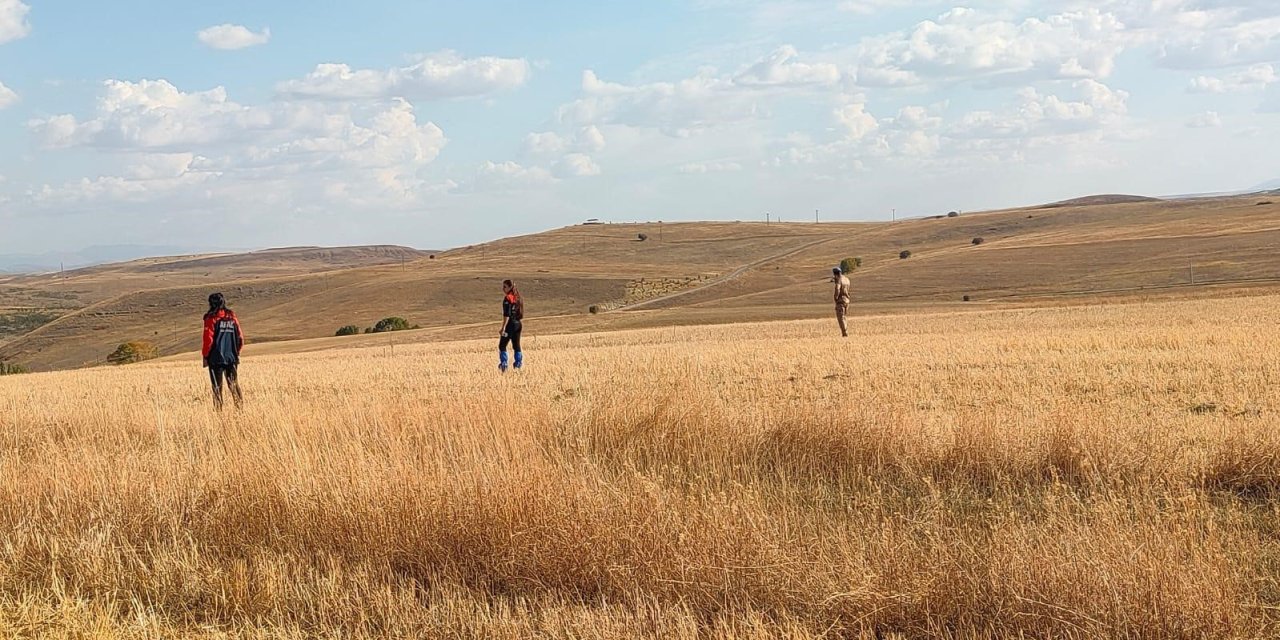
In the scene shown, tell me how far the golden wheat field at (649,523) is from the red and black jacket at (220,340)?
380 centimetres

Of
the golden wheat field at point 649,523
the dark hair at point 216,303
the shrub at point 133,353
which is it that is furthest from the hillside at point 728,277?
the golden wheat field at point 649,523

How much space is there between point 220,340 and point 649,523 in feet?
34.7

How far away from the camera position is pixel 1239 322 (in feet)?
81.2

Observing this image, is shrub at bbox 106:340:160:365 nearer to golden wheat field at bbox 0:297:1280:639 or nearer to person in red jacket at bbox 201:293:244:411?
person in red jacket at bbox 201:293:244:411

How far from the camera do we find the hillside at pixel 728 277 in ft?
223

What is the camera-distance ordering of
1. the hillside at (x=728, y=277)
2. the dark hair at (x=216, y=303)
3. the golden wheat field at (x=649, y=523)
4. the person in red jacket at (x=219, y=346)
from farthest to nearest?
the hillside at (x=728, y=277), the person in red jacket at (x=219, y=346), the dark hair at (x=216, y=303), the golden wheat field at (x=649, y=523)

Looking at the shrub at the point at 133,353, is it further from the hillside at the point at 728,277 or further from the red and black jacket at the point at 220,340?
the red and black jacket at the point at 220,340

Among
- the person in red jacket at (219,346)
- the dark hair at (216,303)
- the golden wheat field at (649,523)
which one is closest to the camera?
the golden wheat field at (649,523)

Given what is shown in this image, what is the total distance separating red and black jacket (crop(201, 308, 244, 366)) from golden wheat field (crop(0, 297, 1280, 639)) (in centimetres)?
380

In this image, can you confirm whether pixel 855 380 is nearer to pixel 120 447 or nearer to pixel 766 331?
pixel 120 447

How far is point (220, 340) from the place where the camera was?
47.3 feet

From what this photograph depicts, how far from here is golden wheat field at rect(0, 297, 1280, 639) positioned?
494 cm


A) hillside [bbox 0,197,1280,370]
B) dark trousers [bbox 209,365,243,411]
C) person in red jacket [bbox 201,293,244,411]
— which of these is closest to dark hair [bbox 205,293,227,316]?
person in red jacket [bbox 201,293,244,411]

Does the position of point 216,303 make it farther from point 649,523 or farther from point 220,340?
point 649,523
